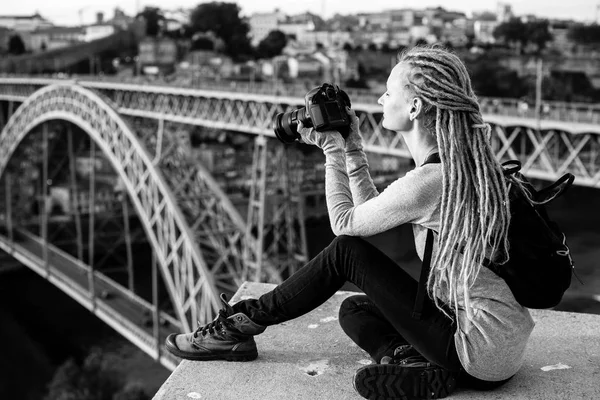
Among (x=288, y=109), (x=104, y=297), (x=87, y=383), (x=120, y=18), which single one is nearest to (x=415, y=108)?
(x=288, y=109)

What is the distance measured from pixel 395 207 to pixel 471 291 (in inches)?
11.0

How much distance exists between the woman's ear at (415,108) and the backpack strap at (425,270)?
0.10m

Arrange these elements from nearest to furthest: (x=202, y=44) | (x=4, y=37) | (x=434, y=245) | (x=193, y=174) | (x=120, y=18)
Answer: (x=434, y=245)
(x=193, y=174)
(x=202, y=44)
(x=4, y=37)
(x=120, y=18)

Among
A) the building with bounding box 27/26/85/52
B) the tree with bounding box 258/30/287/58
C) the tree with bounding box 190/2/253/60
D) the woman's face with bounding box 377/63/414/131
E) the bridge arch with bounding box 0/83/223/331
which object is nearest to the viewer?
the woman's face with bounding box 377/63/414/131

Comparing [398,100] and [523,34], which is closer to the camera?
[398,100]

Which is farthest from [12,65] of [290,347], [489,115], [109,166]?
[290,347]

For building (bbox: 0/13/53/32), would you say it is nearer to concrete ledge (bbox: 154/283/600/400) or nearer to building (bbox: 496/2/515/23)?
building (bbox: 496/2/515/23)

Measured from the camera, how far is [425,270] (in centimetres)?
222

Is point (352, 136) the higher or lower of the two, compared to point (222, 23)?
higher

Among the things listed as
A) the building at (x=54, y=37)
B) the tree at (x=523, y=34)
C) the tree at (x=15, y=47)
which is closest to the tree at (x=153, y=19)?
the building at (x=54, y=37)

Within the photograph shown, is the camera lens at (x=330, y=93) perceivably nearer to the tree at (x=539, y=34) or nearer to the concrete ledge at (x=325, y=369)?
the concrete ledge at (x=325, y=369)

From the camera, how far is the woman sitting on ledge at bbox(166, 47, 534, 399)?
6.97 feet

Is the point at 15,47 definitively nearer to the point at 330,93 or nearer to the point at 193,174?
the point at 193,174

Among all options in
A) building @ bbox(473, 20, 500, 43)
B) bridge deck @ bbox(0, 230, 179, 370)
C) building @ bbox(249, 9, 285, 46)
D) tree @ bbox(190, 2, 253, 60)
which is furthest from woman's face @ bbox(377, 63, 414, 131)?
building @ bbox(249, 9, 285, 46)
